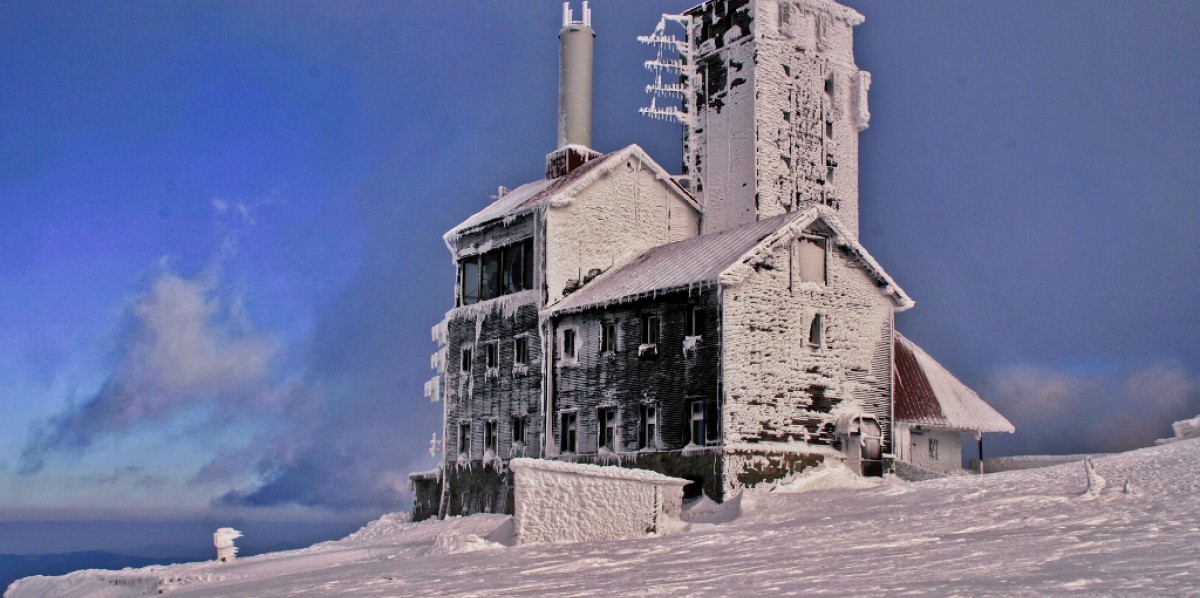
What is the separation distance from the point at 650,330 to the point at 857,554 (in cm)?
1617

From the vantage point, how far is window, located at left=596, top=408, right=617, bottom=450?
34781mm

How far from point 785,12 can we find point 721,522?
23197 mm

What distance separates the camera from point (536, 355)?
3794cm

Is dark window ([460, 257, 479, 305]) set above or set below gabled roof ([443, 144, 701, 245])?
below

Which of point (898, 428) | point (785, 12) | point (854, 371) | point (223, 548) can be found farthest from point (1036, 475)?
point (785, 12)

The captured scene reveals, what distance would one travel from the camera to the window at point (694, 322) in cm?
3262

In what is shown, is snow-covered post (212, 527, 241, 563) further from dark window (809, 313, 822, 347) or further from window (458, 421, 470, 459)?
dark window (809, 313, 822, 347)

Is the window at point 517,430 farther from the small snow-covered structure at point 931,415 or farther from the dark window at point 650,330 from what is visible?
the small snow-covered structure at point 931,415

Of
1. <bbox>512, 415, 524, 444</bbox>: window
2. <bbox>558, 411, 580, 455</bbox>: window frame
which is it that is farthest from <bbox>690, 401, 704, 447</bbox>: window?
<bbox>512, 415, 524, 444</bbox>: window

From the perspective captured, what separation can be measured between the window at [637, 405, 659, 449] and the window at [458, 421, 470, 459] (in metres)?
8.78

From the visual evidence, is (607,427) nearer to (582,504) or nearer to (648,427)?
(648,427)

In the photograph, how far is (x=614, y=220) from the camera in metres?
39.7

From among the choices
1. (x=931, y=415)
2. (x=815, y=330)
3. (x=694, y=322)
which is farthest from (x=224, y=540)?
(x=931, y=415)

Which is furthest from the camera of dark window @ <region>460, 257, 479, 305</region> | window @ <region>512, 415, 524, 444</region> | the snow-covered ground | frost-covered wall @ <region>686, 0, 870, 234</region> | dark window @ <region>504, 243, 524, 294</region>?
frost-covered wall @ <region>686, 0, 870, 234</region>
